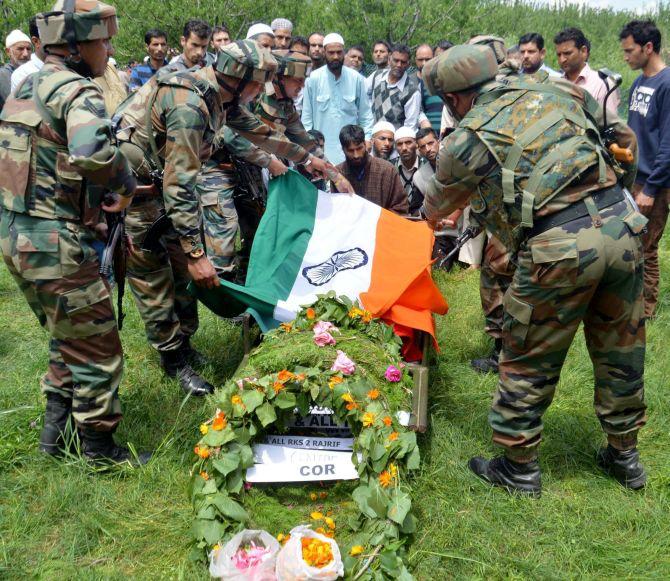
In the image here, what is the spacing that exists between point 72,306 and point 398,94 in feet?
16.8

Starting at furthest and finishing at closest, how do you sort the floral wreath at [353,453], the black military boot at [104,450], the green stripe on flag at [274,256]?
the green stripe on flag at [274,256] → the black military boot at [104,450] → the floral wreath at [353,453]

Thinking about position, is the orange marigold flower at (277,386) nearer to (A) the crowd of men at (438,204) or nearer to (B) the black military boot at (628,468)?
(A) the crowd of men at (438,204)

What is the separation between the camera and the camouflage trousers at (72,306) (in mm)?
2766

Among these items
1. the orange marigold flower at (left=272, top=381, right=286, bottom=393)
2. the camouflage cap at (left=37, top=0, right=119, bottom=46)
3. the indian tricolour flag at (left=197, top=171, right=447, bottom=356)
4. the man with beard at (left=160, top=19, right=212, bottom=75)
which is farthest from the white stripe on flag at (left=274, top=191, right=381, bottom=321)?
the man with beard at (left=160, top=19, right=212, bottom=75)

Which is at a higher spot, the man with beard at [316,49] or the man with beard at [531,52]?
the man with beard at [531,52]

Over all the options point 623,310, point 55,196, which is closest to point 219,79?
point 55,196

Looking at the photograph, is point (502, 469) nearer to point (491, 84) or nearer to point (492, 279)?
point (492, 279)

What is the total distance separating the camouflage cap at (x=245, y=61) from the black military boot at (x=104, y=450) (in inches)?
79.5

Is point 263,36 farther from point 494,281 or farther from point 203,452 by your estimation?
point 203,452

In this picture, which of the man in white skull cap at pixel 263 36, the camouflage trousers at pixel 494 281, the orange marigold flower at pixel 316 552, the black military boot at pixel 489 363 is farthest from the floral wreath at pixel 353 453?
the man in white skull cap at pixel 263 36

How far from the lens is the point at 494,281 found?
13.2 ft

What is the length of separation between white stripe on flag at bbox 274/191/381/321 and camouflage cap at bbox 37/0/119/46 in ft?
5.75

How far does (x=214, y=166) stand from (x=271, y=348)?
2.15 metres

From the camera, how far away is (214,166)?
4.86m
